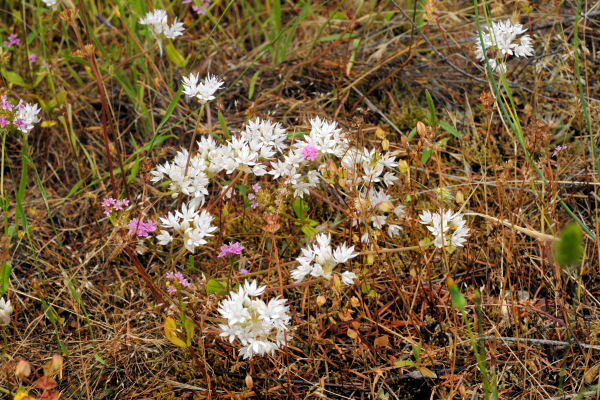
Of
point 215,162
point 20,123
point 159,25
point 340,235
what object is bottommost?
point 340,235

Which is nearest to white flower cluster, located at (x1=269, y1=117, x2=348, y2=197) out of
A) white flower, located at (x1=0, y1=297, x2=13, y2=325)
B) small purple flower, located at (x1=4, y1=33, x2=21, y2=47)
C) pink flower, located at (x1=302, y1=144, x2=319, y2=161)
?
pink flower, located at (x1=302, y1=144, x2=319, y2=161)

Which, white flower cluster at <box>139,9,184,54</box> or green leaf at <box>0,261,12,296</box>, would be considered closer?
green leaf at <box>0,261,12,296</box>

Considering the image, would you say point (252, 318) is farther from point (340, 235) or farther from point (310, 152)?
point (340, 235)

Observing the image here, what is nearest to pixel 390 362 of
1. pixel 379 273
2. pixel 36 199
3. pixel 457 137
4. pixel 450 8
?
pixel 379 273

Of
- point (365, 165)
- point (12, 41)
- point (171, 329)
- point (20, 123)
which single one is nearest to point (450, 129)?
point (365, 165)

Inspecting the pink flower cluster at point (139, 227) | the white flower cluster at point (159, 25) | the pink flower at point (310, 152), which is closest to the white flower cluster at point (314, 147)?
the pink flower at point (310, 152)

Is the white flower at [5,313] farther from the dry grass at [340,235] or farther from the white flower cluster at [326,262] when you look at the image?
the white flower cluster at [326,262]

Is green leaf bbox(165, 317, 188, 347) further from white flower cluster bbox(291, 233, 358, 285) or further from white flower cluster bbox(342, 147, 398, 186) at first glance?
white flower cluster bbox(342, 147, 398, 186)

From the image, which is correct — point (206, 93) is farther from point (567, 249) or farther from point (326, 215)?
point (567, 249)
